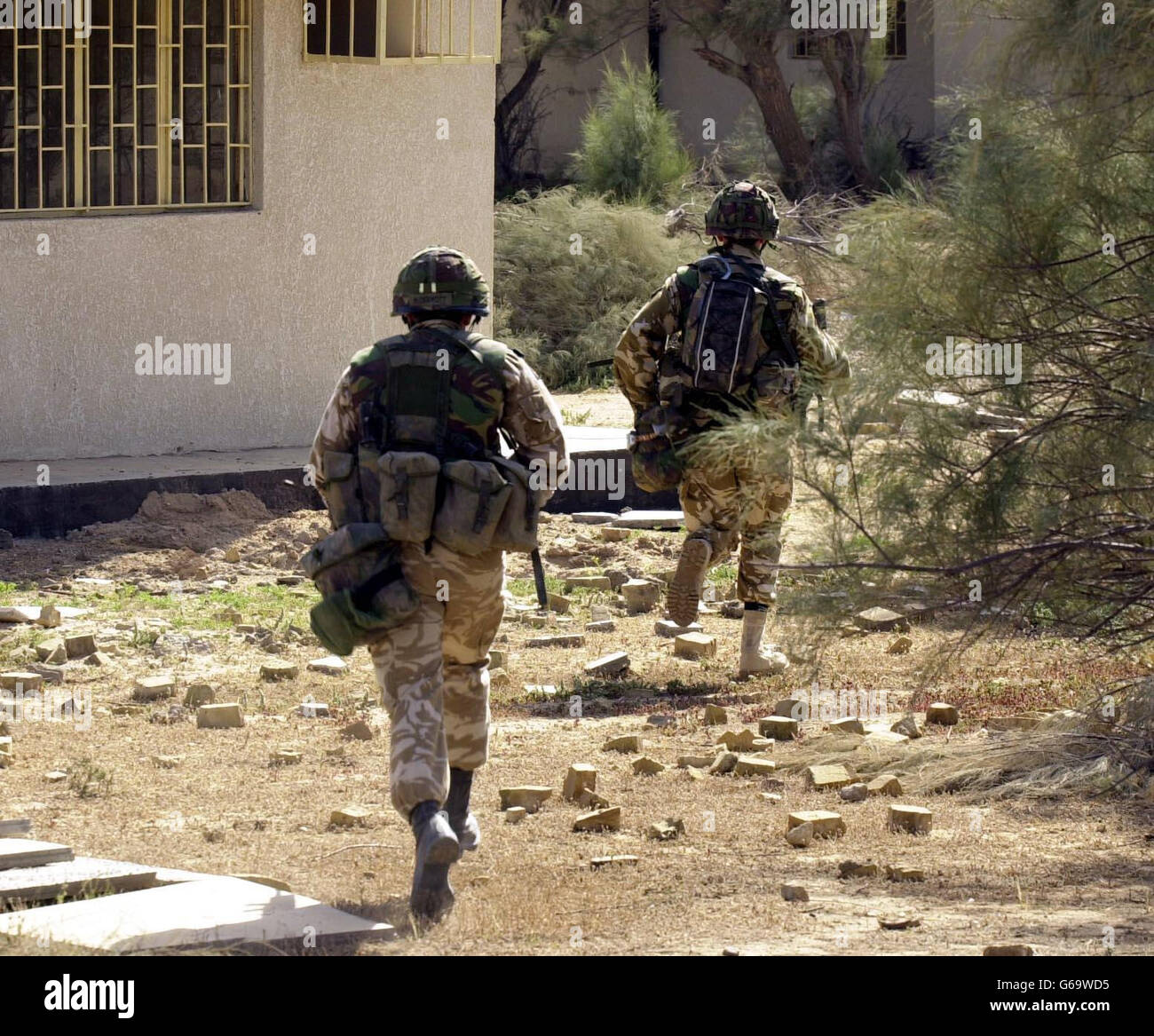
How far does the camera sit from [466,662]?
15.6 feet

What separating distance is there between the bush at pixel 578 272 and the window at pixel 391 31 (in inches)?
202

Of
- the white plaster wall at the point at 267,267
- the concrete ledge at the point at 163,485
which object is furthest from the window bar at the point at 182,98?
the concrete ledge at the point at 163,485

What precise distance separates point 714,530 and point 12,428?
14.7ft

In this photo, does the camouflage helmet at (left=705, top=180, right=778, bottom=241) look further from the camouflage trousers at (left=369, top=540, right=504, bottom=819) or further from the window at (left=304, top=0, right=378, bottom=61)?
the window at (left=304, top=0, right=378, bottom=61)

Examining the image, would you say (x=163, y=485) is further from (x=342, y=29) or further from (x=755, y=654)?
(x=755, y=654)

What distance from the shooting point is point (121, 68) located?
9898 millimetres

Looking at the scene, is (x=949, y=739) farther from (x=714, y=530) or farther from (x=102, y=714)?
(x=102, y=714)

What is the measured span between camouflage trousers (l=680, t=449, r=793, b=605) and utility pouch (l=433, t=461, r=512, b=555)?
8.14ft

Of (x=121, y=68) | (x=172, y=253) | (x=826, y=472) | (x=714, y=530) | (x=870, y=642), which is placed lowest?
(x=870, y=642)

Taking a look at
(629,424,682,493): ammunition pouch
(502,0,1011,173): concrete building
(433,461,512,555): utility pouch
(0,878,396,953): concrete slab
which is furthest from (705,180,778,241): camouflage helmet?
(502,0,1011,173): concrete building

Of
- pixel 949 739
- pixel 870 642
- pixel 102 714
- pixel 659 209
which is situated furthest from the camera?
pixel 659 209

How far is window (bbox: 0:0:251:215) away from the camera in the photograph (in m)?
9.73

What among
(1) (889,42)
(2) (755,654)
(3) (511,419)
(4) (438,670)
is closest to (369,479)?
(3) (511,419)

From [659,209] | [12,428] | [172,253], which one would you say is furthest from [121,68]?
[659,209]
